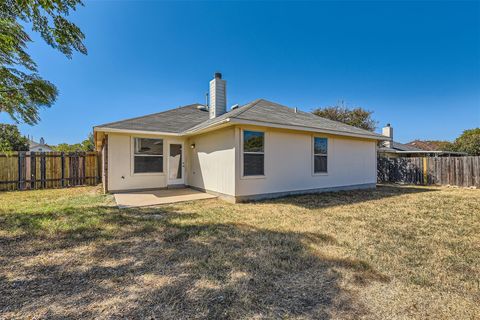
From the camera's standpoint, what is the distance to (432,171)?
1255cm

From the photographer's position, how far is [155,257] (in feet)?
10.2

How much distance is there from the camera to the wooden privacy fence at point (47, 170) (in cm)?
985

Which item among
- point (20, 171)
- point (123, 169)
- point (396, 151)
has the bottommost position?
point (20, 171)

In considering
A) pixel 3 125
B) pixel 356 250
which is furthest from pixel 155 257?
pixel 3 125

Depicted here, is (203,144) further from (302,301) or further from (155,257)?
(302,301)

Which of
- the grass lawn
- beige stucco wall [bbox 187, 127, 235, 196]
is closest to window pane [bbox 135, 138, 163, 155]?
beige stucco wall [bbox 187, 127, 235, 196]

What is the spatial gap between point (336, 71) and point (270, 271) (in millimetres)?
13948

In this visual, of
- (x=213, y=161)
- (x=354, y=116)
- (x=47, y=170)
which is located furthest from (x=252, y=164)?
(x=354, y=116)

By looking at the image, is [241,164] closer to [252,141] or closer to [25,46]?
[252,141]

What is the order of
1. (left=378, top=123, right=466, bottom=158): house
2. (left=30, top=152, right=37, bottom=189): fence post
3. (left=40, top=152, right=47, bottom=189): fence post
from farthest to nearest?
(left=378, top=123, right=466, bottom=158): house < (left=40, top=152, right=47, bottom=189): fence post < (left=30, top=152, right=37, bottom=189): fence post

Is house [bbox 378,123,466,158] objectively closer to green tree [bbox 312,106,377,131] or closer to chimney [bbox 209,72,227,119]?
green tree [bbox 312,106,377,131]

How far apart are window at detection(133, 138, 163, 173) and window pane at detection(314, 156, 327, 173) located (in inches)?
256

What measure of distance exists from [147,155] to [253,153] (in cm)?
470

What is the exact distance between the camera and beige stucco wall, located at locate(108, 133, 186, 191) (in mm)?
8547
